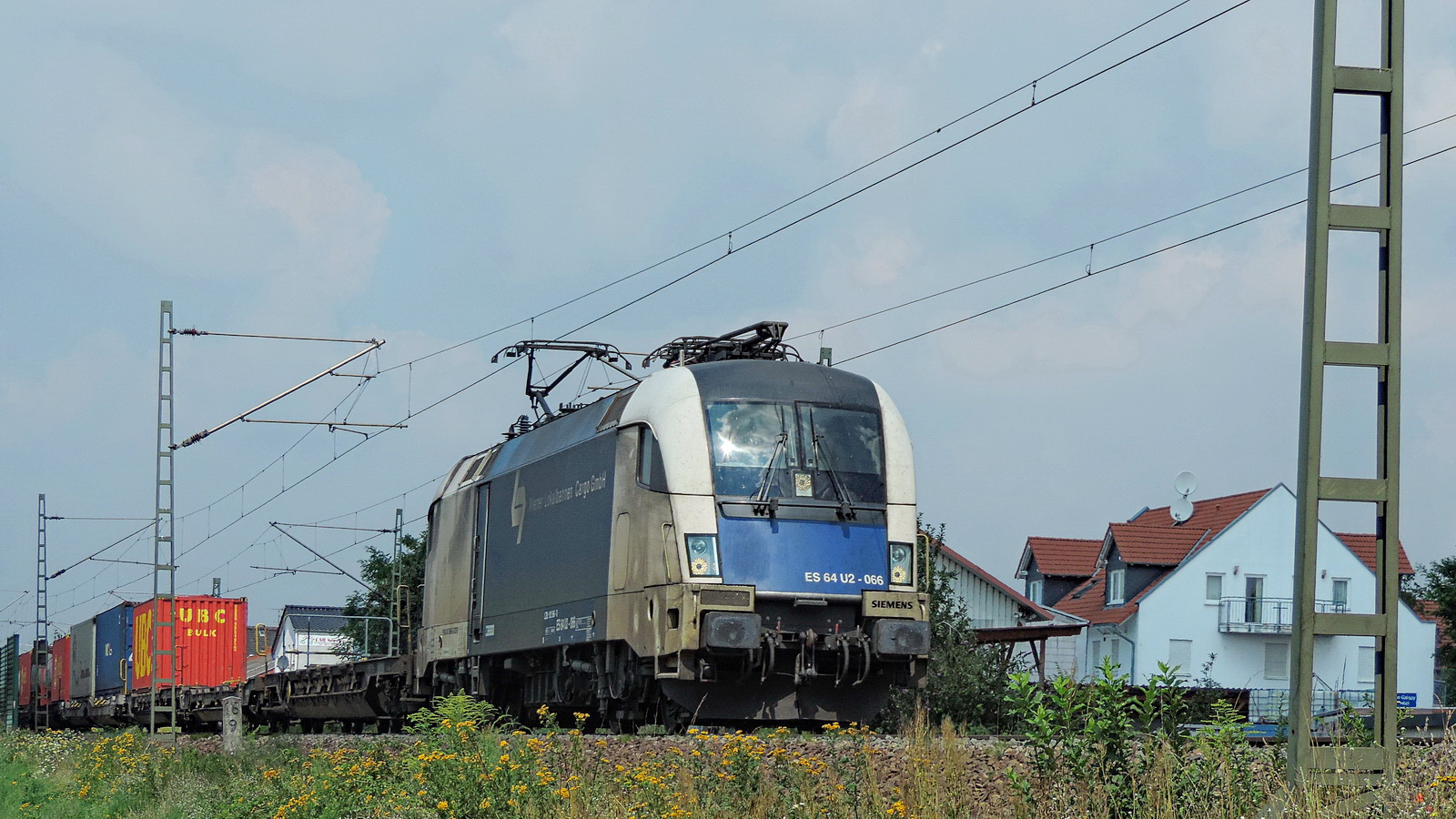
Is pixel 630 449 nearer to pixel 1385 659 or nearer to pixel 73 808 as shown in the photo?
pixel 73 808

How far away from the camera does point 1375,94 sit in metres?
7.79

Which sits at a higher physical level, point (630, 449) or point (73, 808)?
point (630, 449)

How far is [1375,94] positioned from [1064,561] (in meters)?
49.6

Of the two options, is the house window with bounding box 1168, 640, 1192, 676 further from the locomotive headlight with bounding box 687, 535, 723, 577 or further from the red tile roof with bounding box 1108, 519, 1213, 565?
the locomotive headlight with bounding box 687, 535, 723, 577

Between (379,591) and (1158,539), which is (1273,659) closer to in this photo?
(1158,539)

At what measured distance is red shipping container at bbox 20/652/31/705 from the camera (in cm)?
5896

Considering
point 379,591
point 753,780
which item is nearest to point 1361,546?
point 379,591

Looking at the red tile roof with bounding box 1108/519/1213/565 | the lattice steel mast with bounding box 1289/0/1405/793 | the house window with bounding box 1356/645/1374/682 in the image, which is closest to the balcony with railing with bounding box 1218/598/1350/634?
the house window with bounding box 1356/645/1374/682

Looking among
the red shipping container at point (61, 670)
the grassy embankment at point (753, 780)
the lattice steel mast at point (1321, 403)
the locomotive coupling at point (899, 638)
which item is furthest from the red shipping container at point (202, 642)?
the lattice steel mast at point (1321, 403)

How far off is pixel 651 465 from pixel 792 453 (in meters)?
1.37

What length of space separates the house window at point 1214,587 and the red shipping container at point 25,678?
4202cm

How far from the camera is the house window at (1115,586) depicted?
50.8m

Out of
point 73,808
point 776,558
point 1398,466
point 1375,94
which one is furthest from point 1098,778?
point 73,808

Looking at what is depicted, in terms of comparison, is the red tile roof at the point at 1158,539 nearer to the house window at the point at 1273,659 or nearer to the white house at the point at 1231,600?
the white house at the point at 1231,600
